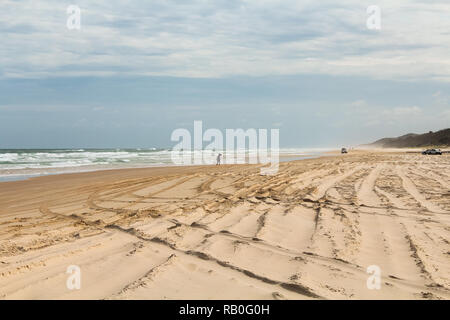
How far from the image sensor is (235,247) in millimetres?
4984

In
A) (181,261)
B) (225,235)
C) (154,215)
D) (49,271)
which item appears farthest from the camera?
(154,215)

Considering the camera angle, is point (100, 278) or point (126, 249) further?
point (126, 249)

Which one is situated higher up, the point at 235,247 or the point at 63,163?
the point at 63,163

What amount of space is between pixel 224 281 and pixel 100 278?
4.41 ft

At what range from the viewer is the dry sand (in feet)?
11.9

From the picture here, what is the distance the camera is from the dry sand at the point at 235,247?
3.62 metres

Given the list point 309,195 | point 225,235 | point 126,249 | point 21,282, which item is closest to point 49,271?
point 21,282

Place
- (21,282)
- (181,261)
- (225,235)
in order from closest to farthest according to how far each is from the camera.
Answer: (21,282) → (181,261) → (225,235)

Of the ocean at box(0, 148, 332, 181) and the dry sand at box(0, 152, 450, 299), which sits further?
the ocean at box(0, 148, 332, 181)

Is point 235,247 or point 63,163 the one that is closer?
point 235,247

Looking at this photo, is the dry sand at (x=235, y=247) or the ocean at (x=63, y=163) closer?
the dry sand at (x=235, y=247)

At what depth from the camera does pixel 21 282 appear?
12.4 ft

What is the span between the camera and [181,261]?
174 inches
